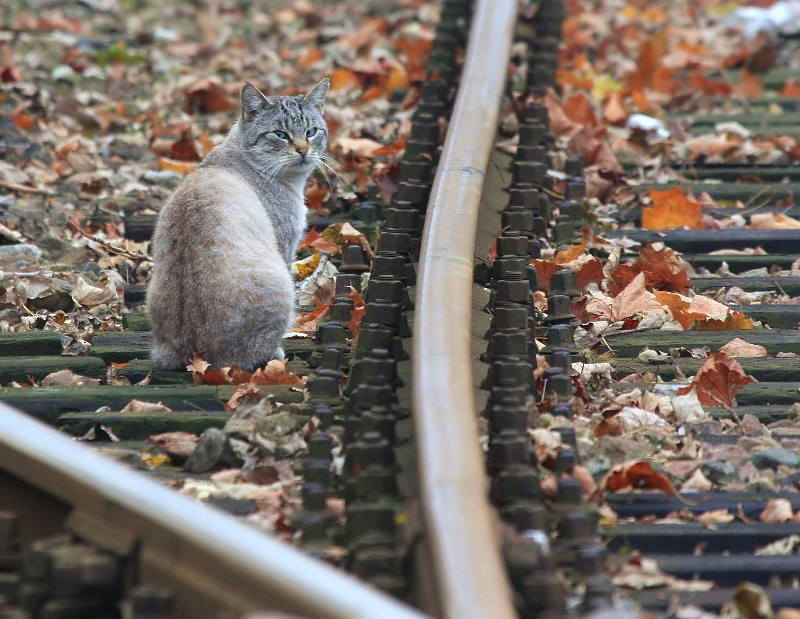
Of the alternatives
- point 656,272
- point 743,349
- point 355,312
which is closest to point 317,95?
point 355,312

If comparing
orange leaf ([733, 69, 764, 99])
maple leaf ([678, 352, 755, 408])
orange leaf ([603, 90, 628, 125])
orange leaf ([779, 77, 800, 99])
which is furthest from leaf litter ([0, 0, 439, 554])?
orange leaf ([779, 77, 800, 99])

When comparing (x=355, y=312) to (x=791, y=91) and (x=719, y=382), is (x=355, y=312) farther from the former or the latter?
(x=791, y=91)

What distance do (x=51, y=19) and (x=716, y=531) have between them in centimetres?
806

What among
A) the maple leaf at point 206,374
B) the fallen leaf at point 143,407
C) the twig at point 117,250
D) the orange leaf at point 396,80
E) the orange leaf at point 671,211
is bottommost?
the fallen leaf at point 143,407

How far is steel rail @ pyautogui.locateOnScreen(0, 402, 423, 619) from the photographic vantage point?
2.79 meters

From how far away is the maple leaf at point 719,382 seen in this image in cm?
457

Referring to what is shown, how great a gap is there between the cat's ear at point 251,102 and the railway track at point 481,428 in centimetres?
73

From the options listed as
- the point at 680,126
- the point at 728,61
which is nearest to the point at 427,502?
the point at 680,126

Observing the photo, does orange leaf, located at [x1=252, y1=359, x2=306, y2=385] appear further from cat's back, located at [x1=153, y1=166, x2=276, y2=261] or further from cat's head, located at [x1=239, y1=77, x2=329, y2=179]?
cat's head, located at [x1=239, y1=77, x2=329, y2=179]

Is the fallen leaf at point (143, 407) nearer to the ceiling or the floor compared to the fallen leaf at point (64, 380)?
nearer to the floor

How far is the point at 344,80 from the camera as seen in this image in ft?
29.5

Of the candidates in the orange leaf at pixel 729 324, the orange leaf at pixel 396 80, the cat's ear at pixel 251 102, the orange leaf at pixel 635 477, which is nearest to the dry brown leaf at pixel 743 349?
the orange leaf at pixel 729 324

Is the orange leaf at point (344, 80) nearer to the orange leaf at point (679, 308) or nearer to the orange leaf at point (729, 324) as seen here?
the orange leaf at point (679, 308)

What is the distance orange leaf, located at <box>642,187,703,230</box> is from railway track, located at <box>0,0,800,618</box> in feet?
0.09
